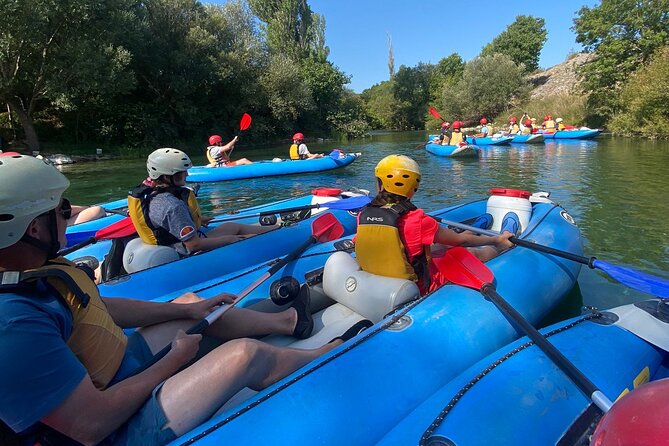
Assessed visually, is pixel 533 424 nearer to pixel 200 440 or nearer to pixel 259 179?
pixel 200 440

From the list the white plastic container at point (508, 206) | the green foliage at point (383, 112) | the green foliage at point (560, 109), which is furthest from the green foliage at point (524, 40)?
the white plastic container at point (508, 206)

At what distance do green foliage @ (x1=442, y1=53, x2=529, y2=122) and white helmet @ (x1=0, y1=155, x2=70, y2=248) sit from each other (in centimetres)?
3412

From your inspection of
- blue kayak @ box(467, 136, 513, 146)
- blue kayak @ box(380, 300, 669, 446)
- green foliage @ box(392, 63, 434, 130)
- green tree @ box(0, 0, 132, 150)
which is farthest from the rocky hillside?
blue kayak @ box(380, 300, 669, 446)

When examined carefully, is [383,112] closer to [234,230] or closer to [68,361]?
[234,230]

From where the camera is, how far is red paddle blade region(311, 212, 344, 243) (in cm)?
391

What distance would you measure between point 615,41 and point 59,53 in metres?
26.0

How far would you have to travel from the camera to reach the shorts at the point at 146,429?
1429mm

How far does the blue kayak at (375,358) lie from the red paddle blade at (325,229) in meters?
0.74

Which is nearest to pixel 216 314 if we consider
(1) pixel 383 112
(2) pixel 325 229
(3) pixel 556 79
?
(2) pixel 325 229

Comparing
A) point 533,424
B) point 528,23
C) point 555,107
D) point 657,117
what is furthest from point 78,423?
point 528,23

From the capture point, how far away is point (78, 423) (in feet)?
4.13

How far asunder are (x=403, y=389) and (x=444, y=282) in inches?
39.8

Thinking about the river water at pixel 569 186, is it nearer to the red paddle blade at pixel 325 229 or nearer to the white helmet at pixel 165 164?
the red paddle blade at pixel 325 229

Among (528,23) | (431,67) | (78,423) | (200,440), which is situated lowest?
(200,440)
